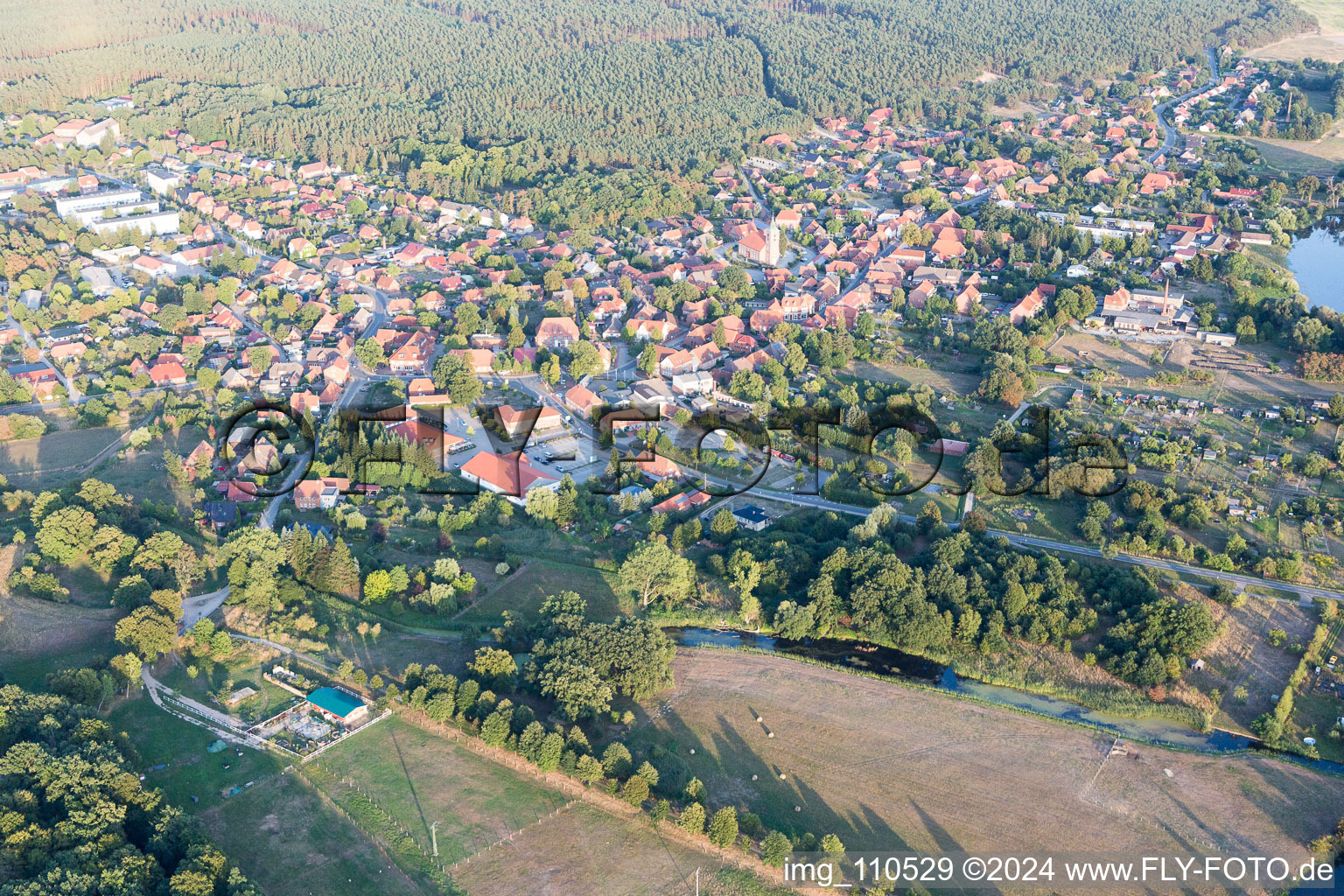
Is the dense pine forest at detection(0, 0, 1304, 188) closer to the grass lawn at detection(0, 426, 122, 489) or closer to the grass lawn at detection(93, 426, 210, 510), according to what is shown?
the grass lawn at detection(93, 426, 210, 510)

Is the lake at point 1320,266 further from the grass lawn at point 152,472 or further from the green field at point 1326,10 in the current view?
the green field at point 1326,10

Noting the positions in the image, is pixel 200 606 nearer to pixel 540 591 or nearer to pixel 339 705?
pixel 339 705

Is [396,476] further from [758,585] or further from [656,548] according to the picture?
[758,585]

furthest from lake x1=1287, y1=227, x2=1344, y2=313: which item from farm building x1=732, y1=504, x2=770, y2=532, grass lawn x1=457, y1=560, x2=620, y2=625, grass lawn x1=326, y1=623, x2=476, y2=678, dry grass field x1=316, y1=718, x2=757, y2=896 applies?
dry grass field x1=316, y1=718, x2=757, y2=896

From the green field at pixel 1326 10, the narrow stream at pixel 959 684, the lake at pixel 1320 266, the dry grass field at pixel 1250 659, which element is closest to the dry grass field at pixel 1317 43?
the green field at pixel 1326 10

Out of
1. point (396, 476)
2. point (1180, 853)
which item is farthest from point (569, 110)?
point (1180, 853)
